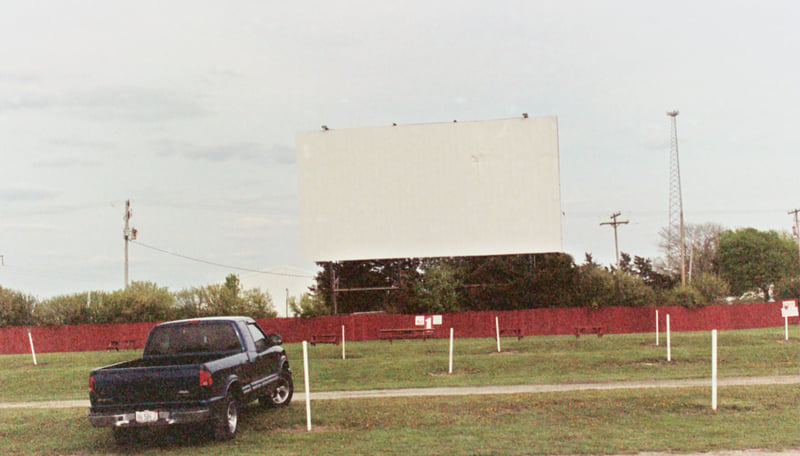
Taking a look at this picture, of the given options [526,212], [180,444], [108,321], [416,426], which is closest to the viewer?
[180,444]

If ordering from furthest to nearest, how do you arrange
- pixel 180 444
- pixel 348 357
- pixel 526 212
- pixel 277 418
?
pixel 526 212
pixel 348 357
pixel 277 418
pixel 180 444

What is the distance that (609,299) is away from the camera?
55.0 meters

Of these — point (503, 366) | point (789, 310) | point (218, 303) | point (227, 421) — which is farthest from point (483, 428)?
point (218, 303)

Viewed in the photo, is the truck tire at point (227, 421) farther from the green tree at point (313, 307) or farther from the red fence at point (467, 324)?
the green tree at point (313, 307)

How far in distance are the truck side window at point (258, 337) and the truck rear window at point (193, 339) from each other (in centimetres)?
74

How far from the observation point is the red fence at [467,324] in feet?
161

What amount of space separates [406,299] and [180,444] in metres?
39.7

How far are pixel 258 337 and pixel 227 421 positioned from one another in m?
2.80

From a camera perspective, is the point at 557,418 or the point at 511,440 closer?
the point at 511,440

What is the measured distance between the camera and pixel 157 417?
11914 mm

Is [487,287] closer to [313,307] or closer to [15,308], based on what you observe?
[313,307]

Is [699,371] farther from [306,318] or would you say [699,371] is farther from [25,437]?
[306,318]

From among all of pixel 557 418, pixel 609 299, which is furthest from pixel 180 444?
pixel 609 299

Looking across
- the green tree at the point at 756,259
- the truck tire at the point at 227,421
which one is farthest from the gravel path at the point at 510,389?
the green tree at the point at 756,259
